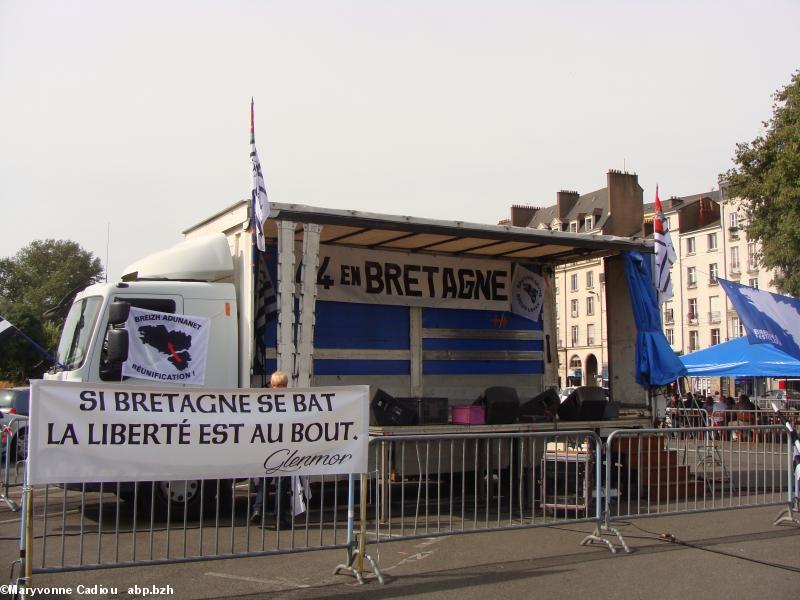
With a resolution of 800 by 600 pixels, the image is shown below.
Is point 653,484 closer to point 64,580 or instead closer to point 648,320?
point 648,320

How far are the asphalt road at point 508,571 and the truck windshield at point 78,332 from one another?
1.97 meters

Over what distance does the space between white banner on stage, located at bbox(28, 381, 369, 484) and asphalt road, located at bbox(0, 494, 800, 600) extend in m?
0.86

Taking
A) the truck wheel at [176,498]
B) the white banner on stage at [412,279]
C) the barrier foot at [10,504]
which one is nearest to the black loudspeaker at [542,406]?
the white banner on stage at [412,279]

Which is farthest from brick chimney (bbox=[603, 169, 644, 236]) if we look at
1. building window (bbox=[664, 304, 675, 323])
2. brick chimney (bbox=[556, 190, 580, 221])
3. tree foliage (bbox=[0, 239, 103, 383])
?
tree foliage (bbox=[0, 239, 103, 383])

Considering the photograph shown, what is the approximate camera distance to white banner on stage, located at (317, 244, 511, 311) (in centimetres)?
1152

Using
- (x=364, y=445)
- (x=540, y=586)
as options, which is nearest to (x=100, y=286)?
(x=364, y=445)

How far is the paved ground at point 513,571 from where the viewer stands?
602 cm

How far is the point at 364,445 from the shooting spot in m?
6.88

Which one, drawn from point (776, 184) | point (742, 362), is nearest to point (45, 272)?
point (776, 184)

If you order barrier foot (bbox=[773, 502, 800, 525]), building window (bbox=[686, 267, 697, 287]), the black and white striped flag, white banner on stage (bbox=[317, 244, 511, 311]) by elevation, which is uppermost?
building window (bbox=[686, 267, 697, 287])

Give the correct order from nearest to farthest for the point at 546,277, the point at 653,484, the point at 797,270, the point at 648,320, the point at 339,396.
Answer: the point at 339,396, the point at 653,484, the point at 648,320, the point at 546,277, the point at 797,270

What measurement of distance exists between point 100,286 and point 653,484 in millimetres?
7208

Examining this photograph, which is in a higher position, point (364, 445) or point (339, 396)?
point (339, 396)

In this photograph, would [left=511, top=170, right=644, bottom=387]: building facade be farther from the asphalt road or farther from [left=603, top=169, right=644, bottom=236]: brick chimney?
the asphalt road
